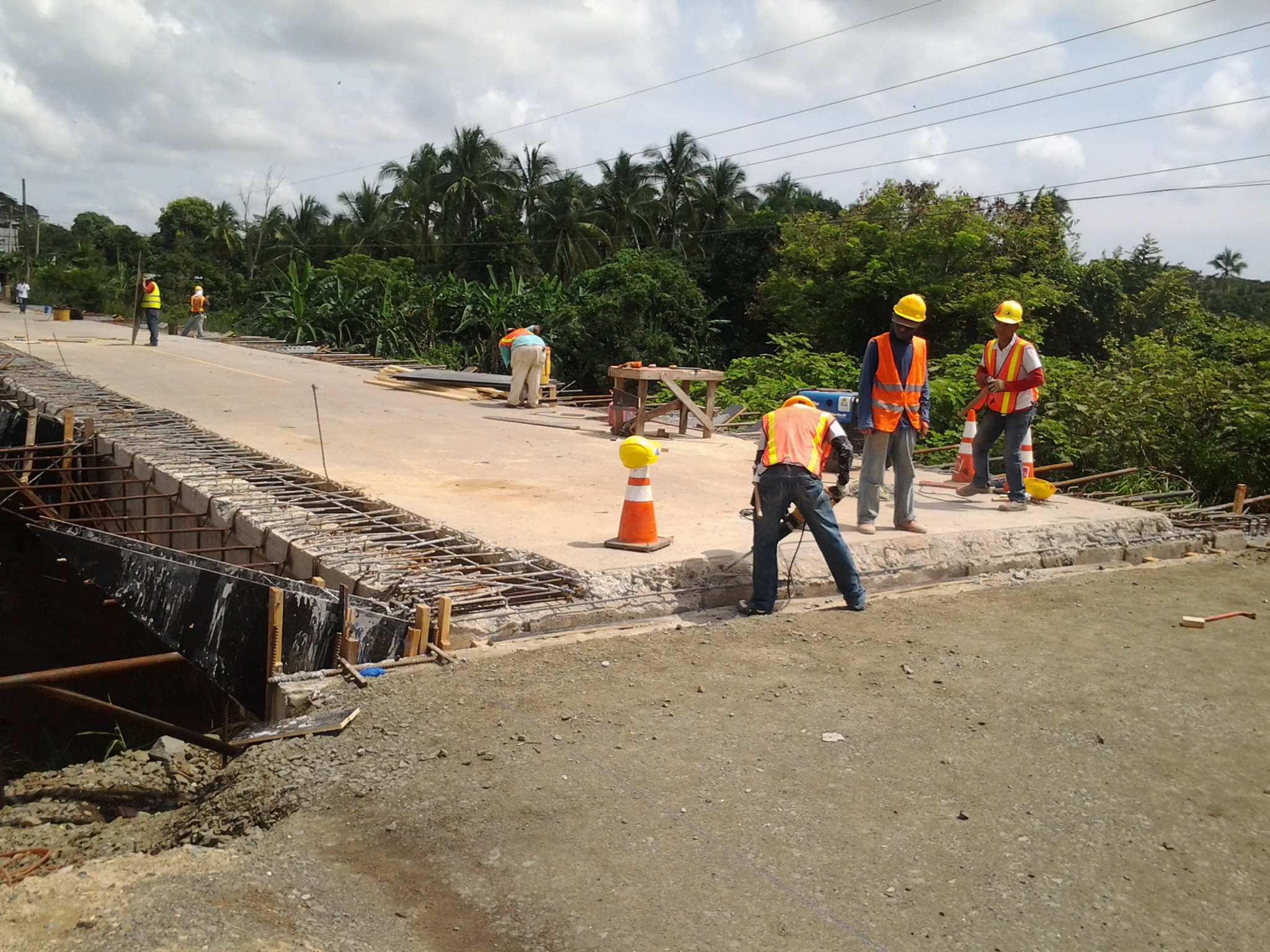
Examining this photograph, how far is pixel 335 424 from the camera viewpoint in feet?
42.9

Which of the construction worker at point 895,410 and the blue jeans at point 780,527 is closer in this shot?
the blue jeans at point 780,527

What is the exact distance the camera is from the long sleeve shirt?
785 centimetres

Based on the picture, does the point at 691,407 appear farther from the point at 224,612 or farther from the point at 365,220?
the point at 365,220

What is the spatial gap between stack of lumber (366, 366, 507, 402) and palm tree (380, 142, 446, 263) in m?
36.0

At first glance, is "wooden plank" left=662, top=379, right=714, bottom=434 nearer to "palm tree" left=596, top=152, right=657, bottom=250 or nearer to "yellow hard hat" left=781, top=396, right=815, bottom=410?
"yellow hard hat" left=781, top=396, right=815, bottom=410

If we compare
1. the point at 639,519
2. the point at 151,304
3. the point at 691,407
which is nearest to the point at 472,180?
the point at 151,304

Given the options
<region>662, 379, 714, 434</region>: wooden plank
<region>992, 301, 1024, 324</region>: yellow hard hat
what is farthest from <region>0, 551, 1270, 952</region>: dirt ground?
<region>662, 379, 714, 434</region>: wooden plank

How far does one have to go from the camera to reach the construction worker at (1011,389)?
909cm

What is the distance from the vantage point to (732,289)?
38.4 meters

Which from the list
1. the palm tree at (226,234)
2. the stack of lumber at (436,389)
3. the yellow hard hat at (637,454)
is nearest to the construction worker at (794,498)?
the yellow hard hat at (637,454)

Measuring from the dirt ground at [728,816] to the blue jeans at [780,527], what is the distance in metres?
0.55

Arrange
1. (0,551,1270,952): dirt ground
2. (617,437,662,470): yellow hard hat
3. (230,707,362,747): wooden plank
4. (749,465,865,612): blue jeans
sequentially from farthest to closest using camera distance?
1. (617,437,662,470): yellow hard hat
2. (749,465,865,612): blue jeans
3. (230,707,362,747): wooden plank
4. (0,551,1270,952): dirt ground

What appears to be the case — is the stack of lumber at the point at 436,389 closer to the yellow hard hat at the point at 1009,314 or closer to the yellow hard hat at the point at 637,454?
the yellow hard hat at the point at 1009,314

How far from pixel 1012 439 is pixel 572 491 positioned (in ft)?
12.5
